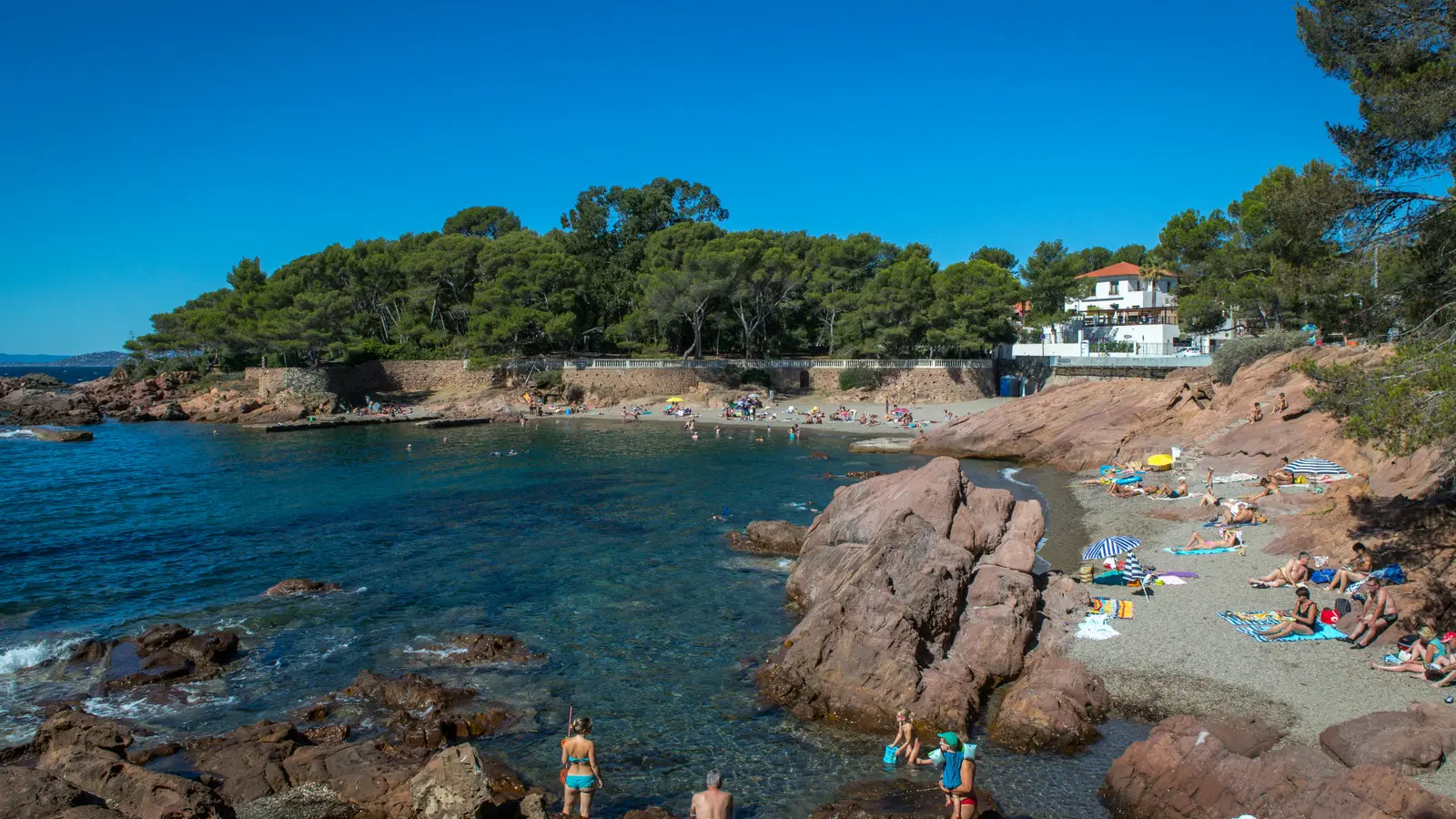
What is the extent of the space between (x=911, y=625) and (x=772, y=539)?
10.3m

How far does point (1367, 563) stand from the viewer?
15.8 meters

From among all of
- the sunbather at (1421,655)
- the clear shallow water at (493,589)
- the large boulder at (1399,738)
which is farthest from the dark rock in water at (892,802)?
the sunbather at (1421,655)

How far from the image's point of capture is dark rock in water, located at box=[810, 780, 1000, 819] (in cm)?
1031

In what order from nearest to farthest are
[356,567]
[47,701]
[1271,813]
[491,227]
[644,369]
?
[1271,813] → [47,701] → [356,567] → [644,369] → [491,227]

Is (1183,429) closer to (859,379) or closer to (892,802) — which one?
(892,802)

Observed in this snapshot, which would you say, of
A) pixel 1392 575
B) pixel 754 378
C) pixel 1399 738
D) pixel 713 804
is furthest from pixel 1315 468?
pixel 754 378

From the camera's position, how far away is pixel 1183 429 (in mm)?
33562

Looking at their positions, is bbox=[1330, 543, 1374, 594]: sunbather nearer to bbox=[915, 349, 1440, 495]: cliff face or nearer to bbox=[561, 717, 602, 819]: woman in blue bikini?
bbox=[915, 349, 1440, 495]: cliff face

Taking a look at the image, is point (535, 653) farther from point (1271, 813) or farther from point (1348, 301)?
point (1348, 301)

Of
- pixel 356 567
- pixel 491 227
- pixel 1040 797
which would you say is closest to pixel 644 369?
pixel 491 227

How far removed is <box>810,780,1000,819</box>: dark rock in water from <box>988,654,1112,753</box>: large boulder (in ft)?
5.40

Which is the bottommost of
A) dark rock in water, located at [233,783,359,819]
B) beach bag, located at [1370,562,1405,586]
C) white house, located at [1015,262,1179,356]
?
dark rock in water, located at [233,783,359,819]

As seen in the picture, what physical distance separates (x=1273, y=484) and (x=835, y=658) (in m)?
16.4

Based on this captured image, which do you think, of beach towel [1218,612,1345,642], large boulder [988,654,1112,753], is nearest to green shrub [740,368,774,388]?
beach towel [1218,612,1345,642]
